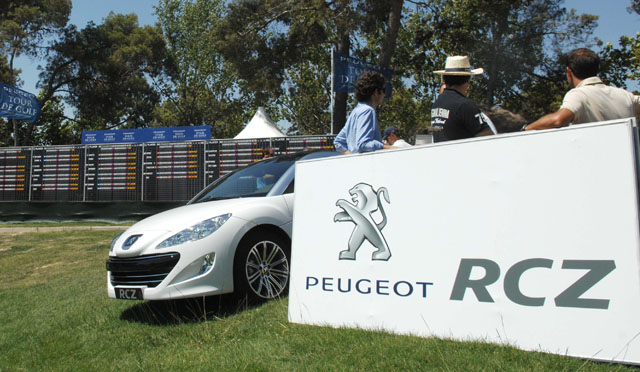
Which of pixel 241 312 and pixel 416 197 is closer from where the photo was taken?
pixel 416 197

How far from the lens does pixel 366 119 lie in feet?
14.1

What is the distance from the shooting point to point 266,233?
16.6 feet

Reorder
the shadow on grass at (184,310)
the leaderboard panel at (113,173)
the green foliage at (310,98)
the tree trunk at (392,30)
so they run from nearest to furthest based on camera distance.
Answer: the shadow on grass at (184,310)
the leaderboard panel at (113,173)
the tree trunk at (392,30)
the green foliage at (310,98)

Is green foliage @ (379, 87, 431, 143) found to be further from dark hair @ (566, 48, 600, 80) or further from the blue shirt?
dark hair @ (566, 48, 600, 80)

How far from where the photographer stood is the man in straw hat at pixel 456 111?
3.75 metres

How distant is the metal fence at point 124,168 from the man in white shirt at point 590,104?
35.8 ft

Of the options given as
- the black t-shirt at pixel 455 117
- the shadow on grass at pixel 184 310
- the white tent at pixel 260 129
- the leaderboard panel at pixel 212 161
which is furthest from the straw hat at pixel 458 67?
the white tent at pixel 260 129

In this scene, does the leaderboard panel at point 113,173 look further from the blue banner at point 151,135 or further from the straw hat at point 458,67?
the straw hat at point 458,67

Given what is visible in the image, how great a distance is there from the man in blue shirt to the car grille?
1846mm

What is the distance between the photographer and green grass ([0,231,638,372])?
2.87 m

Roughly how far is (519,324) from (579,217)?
2.21ft

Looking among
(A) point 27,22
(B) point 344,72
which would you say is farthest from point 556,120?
(A) point 27,22

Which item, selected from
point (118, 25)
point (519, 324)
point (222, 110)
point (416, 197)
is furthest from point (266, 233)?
point (222, 110)

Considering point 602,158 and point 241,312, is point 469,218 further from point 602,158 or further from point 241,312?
point 241,312
